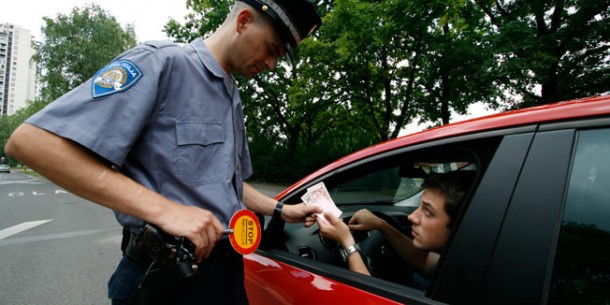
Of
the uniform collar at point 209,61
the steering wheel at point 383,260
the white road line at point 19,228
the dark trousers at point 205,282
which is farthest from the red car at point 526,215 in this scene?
the white road line at point 19,228

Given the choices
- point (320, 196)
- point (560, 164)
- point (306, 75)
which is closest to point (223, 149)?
point (320, 196)

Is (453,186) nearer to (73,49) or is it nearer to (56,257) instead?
(56,257)

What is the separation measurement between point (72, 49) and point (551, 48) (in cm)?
2769

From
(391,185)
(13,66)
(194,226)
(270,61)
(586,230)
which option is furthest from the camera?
(13,66)

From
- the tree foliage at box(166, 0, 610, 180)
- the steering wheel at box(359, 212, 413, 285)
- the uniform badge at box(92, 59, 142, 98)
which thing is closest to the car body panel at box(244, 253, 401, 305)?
the steering wheel at box(359, 212, 413, 285)

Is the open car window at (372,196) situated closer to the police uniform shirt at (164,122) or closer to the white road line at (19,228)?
the police uniform shirt at (164,122)

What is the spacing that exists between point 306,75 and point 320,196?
11.8 m

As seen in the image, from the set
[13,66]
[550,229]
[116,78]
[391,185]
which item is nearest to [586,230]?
[550,229]

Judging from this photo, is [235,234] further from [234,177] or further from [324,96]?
[324,96]

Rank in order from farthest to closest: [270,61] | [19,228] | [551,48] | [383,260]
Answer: [551,48] → [19,228] → [383,260] → [270,61]

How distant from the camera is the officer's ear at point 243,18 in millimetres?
1149

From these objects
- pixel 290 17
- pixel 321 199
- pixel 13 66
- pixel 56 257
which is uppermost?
pixel 13 66

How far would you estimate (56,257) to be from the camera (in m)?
4.47

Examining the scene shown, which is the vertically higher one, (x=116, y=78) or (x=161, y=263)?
(x=116, y=78)
